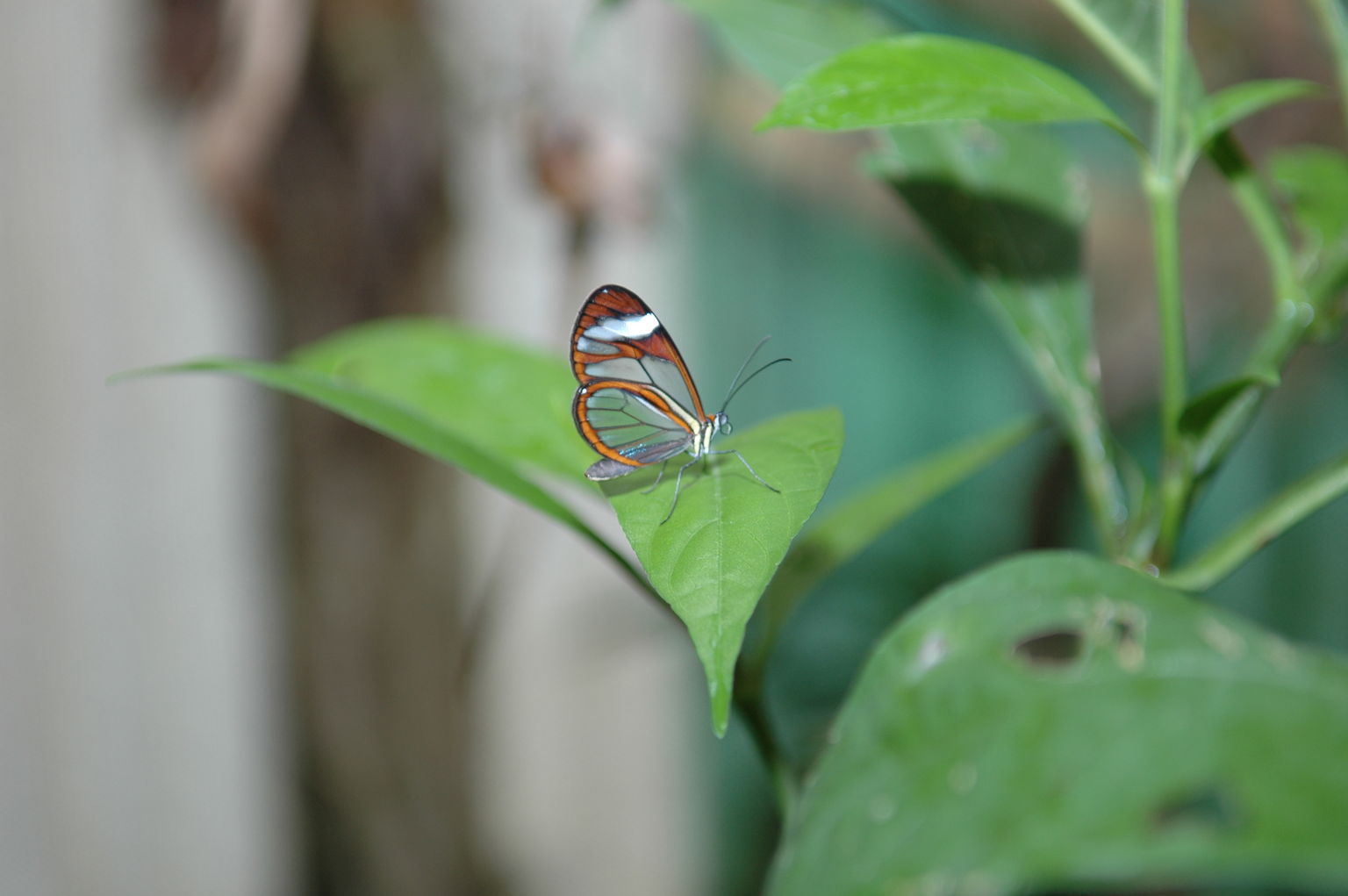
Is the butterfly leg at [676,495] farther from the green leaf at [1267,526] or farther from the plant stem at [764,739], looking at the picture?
the green leaf at [1267,526]

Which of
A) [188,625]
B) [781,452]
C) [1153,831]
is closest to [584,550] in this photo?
[188,625]

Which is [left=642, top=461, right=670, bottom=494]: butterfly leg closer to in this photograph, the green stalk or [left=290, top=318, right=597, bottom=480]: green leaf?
[left=290, top=318, right=597, bottom=480]: green leaf

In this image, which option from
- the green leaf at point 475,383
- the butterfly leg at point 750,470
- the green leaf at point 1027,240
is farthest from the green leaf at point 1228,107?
the green leaf at point 475,383

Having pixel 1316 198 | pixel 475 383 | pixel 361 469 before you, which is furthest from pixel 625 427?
pixel 361 469

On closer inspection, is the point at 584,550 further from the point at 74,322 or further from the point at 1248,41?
the point at 1248,41

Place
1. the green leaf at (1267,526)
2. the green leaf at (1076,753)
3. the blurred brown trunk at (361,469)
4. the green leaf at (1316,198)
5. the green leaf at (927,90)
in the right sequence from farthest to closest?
1. the blurred brown trunk at (361,469)
2. the green leaf at (1316,198)
3. the green leaf at (1267,526)
4. the green leaf at (927,90)
5. the green leaf at (1076,753)

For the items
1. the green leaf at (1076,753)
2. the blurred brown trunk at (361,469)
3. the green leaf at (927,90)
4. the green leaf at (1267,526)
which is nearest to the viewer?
the green leaf at (1076,753)

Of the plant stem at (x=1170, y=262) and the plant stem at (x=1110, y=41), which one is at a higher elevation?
the plant stem at (x=1110, y=41)
